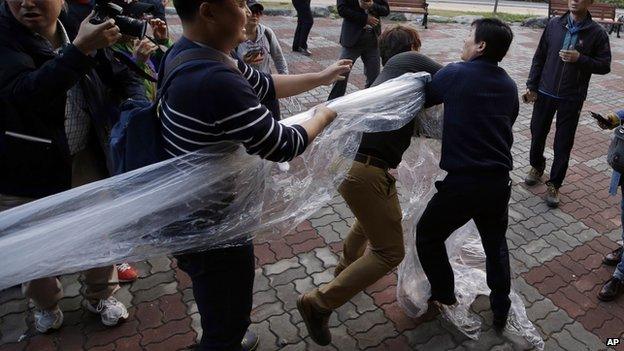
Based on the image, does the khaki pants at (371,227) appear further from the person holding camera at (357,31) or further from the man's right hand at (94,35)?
the person holding camera at (357,31)

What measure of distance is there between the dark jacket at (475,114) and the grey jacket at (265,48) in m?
1.81

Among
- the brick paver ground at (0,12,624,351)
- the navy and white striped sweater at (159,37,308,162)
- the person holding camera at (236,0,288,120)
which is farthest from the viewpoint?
the person holding camera at (236,0,288,120)

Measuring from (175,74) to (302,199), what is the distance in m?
0.86

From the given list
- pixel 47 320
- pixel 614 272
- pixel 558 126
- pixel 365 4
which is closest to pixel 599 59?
pixel 558 126

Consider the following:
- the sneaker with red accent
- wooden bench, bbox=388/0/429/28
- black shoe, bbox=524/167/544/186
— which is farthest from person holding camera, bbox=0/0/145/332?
wooden bench, bbox=388/0/429/28

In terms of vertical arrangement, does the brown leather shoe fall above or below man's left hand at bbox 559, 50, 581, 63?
below

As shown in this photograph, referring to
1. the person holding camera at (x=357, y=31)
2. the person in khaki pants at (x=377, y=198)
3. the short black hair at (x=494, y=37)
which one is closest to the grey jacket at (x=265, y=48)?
the person holding camera at (x=357, y=31)

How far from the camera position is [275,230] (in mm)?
2002

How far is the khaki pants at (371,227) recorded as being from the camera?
7.36 ft

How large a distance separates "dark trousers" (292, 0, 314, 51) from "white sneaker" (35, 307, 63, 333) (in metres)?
→ 6.50

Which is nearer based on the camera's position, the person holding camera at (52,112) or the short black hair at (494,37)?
the person holding camera at (52,112)

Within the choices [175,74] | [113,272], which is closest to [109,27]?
[175,74]

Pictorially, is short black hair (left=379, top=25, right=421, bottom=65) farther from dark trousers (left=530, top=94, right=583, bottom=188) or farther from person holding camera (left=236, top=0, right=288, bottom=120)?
dark trousers (left=530, top=94, right=583, bottom=188)

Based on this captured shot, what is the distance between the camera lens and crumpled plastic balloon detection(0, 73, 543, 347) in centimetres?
163
